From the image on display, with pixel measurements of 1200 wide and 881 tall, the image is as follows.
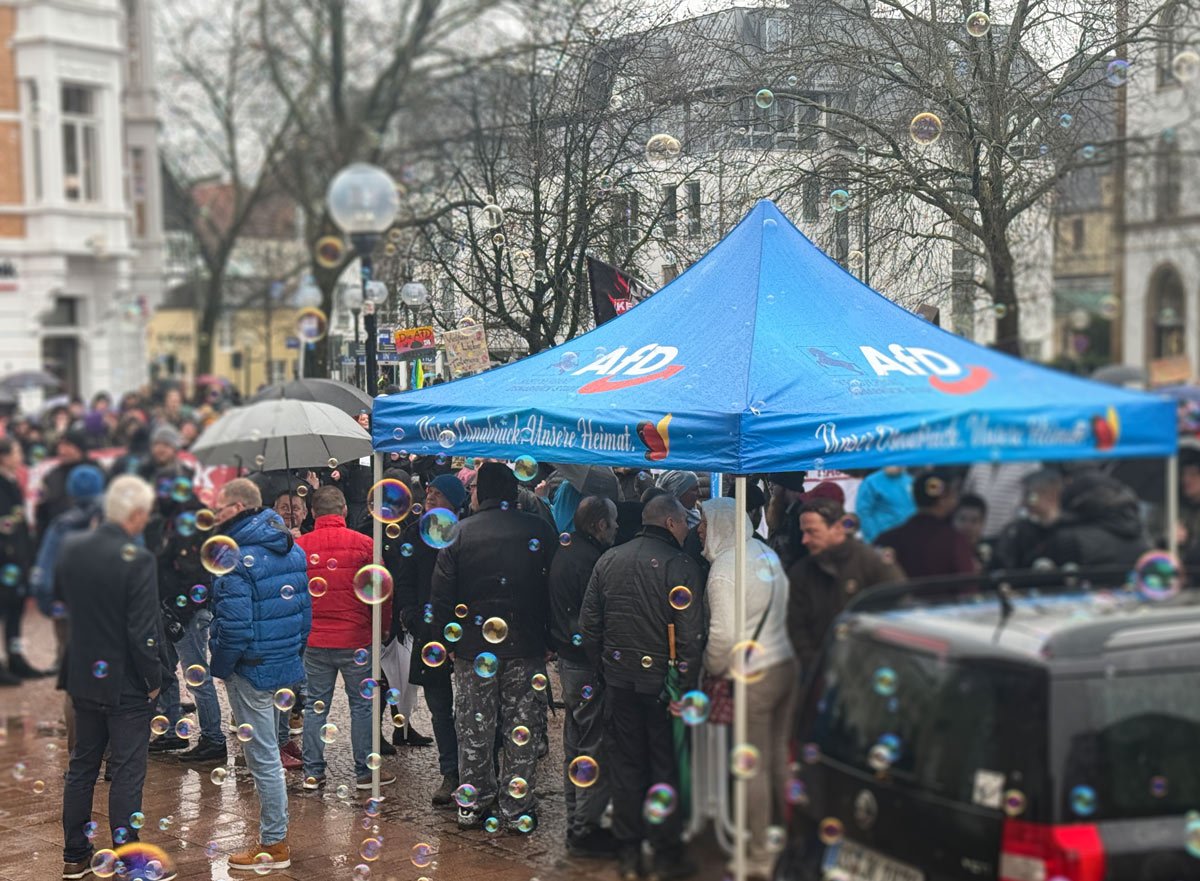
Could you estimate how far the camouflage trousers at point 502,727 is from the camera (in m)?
7.57

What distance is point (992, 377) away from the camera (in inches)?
226

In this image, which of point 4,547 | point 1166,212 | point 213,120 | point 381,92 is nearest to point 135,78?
point 213,120

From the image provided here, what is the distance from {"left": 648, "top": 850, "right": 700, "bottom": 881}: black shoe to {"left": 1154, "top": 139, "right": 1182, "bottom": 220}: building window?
215 inches

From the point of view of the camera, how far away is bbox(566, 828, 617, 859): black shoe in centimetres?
677

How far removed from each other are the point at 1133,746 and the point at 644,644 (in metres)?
2.82

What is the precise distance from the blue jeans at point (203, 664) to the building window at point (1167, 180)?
263 inches

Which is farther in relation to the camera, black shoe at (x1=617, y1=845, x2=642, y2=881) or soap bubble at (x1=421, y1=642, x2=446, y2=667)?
soap bubble at (x1=421, y1=642, x2=446, y2=667)

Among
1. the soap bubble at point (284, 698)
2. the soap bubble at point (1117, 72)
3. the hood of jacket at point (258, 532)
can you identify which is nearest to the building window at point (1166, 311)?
the soap bubble at point (1117, 72)

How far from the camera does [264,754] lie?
7379mm

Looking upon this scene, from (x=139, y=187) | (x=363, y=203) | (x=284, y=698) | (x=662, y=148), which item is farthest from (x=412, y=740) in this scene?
(x=139, y=187)

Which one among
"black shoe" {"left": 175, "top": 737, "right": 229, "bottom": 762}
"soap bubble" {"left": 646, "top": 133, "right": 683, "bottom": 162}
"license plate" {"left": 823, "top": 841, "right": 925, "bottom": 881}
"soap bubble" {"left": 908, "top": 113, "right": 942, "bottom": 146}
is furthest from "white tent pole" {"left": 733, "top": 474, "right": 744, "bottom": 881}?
"black shoe" {"left": 175, "top": 737, "right": 229, "bottom": 762}

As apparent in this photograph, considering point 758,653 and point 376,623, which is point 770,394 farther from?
point 376,623

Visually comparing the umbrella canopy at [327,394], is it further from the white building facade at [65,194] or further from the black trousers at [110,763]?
the white building facade at [65,194]

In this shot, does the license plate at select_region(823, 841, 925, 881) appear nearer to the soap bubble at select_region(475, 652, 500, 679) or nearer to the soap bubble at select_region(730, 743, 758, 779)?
the soap bubble at select_region(730, 743, 758, 779)
